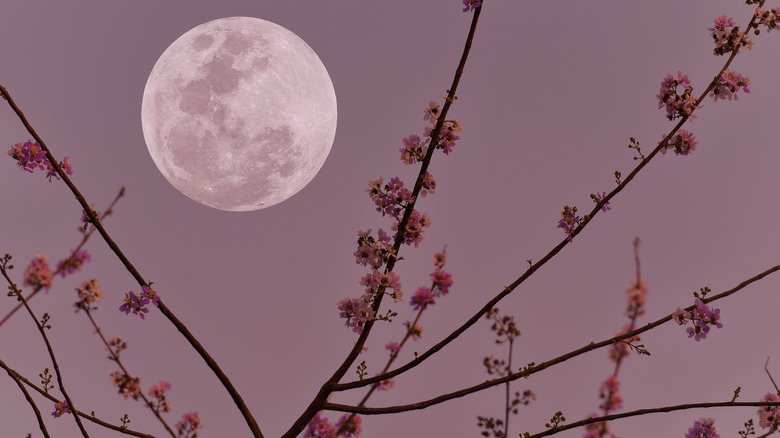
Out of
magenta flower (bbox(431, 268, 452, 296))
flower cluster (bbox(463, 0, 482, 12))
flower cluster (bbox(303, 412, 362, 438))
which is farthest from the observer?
flower cluster (bbox(303, 412, 362, 438))

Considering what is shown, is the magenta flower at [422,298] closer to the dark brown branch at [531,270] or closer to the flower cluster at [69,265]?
the dark brown branch at [531,270]

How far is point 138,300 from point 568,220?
332 centimetres

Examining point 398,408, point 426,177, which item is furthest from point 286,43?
point 398,408

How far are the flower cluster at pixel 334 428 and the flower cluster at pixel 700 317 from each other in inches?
142

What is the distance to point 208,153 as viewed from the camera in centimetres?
518

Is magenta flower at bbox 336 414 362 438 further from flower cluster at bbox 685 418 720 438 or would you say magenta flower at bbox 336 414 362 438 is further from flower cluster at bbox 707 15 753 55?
flower cluster at bbox 707 15 753 55

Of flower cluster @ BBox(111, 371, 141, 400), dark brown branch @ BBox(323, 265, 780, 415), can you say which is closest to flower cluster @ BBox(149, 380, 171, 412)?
flower cluster @ BBox(111, 371, 141, 400)

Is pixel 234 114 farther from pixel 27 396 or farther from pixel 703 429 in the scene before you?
pixel 703 429

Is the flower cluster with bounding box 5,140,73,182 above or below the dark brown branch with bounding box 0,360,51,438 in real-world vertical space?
above

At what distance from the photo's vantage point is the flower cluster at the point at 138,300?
4.79 m

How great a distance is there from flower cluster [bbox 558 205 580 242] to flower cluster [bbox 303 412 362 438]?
331cm

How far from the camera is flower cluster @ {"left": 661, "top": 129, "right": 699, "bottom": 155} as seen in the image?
4.88 m

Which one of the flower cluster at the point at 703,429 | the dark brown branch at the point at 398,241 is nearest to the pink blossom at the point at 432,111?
the dark brown branch at the point at 398,241

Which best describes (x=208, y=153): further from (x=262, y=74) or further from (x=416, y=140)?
(x=416, y=140)
